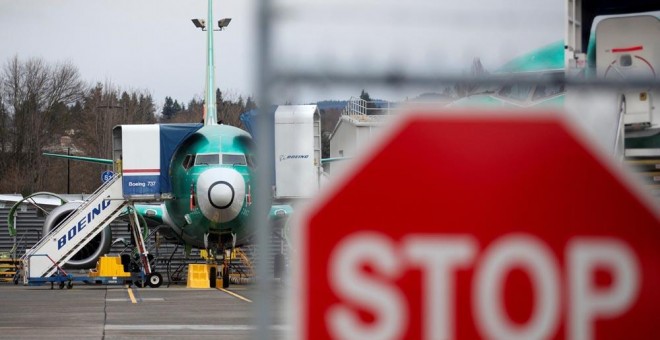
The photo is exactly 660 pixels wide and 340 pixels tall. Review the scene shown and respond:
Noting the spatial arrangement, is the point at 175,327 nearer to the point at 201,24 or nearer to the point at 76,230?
the point at 76,230

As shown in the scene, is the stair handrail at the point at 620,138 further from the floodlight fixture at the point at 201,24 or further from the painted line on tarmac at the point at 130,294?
the floodlight fixture at the point at 201,24

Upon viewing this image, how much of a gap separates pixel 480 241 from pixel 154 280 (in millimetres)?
22897

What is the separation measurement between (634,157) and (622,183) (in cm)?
84

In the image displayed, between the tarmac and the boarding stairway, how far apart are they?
6.87 ft

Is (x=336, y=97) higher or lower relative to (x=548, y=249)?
higher

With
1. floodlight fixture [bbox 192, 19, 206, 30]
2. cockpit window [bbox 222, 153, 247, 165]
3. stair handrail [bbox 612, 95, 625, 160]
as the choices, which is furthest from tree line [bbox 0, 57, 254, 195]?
stair handrail [bbox 612, 95, 625, 160]

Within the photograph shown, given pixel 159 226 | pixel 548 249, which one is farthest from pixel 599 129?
pixel 159 226

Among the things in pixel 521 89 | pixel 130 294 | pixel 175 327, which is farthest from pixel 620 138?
pixel 130 294

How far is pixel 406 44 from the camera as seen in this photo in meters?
2.82

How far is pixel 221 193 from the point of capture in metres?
23.7

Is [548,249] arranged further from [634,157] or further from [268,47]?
[634,157]

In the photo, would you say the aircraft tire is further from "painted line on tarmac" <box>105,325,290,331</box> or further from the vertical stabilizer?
"painted line on tarmac" <box>105,325,290,331</box>

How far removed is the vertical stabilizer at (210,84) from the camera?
99.8ft

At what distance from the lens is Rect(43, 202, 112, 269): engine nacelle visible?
92.2ft
